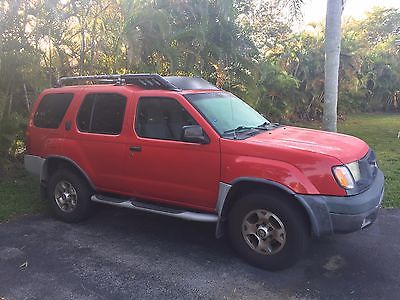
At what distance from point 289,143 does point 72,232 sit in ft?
9.47

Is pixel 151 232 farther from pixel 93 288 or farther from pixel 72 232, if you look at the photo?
pixel 93 288

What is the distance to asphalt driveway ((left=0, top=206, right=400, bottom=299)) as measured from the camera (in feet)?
12.1

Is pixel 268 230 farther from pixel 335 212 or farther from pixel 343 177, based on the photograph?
pixel 343 177

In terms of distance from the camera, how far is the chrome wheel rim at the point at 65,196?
539 cm

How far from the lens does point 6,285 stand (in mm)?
3811

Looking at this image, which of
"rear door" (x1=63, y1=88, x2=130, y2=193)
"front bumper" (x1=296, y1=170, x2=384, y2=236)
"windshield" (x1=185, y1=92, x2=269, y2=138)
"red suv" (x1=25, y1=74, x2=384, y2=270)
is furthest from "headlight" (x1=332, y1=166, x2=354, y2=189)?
"rear door" (x1=63, y1=88, x2=130, y2=193)

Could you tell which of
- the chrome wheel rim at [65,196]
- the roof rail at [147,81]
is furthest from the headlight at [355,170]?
the chrome wheel rim at [65,196]

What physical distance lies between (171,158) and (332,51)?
507 cm

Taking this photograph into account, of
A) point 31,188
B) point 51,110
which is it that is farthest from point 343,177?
point 31,188

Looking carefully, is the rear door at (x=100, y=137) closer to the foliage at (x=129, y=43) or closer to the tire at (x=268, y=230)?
the tire at (x=268, y=230)

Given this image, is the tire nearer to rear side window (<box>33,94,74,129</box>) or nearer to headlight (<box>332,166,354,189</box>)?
headlight (<box>332,166,354,189</box>)

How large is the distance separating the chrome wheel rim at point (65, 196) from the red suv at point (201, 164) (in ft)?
0.05

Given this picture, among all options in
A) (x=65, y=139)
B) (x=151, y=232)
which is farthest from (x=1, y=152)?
(x=151, y=232)

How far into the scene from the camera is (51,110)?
Result: 18.1 feet
